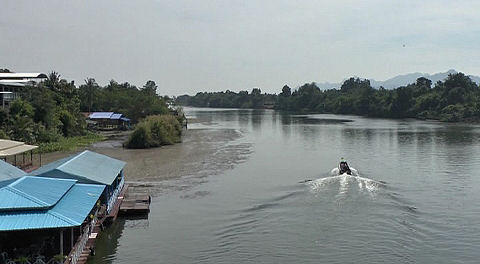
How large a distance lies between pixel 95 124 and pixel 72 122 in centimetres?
1519

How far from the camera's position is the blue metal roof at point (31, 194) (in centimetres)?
1443

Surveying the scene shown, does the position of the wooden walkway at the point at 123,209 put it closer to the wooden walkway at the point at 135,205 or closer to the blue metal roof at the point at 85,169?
the wooden walkway at the point at 135,205

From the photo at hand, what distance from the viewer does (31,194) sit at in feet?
49.9

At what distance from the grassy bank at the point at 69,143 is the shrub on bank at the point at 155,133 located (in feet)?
17.9

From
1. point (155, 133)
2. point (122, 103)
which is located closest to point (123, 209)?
point (155, 133)

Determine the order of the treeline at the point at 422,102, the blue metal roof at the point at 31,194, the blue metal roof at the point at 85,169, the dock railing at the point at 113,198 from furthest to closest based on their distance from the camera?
the treeline at the point at 422,102 < the dock railing at the point at 113,198 < the blue metal roof at the point at 85,169 < the blue metal roof at the point at 31,194

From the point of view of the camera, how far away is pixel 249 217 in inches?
883

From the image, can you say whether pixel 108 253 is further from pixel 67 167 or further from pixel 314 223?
pixel 314 223

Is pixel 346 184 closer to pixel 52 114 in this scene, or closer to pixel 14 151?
pixel 14 151

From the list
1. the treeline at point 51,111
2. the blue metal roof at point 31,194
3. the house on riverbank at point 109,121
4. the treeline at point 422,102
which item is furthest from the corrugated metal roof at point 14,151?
the treeline at point 422,102

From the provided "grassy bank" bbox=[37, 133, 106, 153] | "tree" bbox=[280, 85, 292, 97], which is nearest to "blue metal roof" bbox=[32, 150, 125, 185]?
"grassy bank" bbox=[37, 133, 106, 153]

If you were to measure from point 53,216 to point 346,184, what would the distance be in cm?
1850

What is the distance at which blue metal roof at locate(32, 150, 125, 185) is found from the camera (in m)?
19.6

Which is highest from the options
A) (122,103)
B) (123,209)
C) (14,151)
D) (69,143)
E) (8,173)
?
(122,103)
